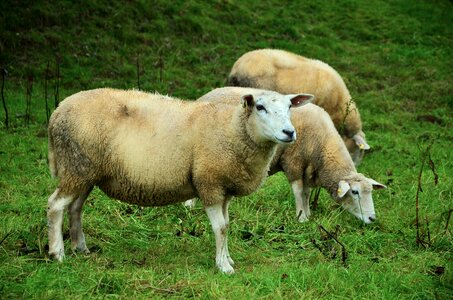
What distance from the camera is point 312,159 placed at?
316 inches

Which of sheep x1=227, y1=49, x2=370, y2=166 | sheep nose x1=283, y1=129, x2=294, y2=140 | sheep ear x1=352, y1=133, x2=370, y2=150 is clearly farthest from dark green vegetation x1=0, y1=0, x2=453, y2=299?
sheep nose x1=283, y1=129, x2=294, y2=140

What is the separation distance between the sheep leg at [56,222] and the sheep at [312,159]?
6.82ft

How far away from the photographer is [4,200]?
7367mm

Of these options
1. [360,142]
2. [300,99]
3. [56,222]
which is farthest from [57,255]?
[360,142]

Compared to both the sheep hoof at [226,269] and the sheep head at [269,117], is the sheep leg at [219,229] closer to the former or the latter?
the sheep hoof at [226,269]

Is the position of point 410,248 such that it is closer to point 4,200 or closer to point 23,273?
point 23,273

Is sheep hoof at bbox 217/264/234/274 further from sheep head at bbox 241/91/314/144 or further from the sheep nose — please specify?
the sheep nose

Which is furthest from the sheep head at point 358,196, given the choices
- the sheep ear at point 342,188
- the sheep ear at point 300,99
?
the sheep ear at point 300,99

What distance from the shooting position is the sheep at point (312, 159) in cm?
779

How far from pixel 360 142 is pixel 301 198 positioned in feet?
9.22

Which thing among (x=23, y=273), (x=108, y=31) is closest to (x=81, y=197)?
(x=23, y=273)

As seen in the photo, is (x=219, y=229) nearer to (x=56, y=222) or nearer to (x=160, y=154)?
(x=160, y=154)

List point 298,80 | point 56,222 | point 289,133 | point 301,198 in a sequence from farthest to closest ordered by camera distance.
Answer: point 298,80 < point 301,198 < point 56,222 < point 289,133

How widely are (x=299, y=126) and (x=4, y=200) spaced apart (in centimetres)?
353
